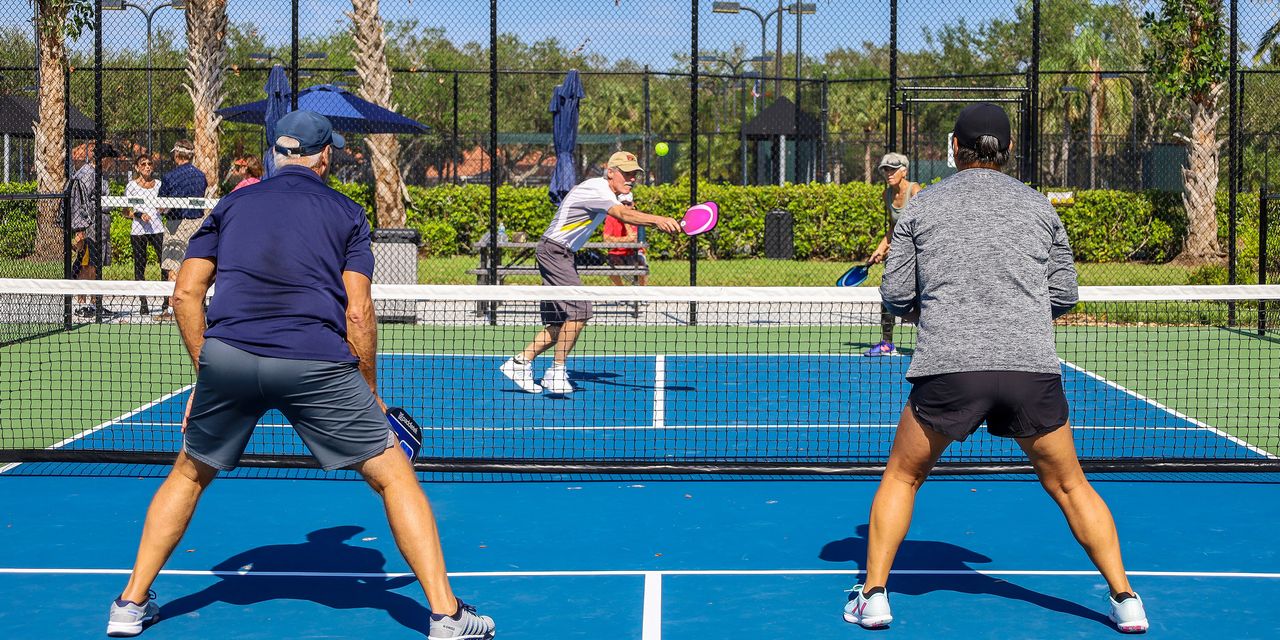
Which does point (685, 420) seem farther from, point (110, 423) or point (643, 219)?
point (110, 423)

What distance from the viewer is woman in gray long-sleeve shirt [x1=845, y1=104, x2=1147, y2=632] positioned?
15.4 ft

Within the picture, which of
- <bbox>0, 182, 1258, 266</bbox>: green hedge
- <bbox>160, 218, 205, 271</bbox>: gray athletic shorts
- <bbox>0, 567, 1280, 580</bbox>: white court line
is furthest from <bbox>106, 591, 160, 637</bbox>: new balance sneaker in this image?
<bbox>0, 182, 1258, 266</bbox>: green hedge

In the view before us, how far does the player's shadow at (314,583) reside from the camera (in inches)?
208

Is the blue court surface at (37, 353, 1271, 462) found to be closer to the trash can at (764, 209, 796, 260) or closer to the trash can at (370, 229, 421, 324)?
the trash can at (370, 229, 421, 324)

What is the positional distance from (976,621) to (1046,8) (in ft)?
145

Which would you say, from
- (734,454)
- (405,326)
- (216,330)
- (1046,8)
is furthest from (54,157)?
(1046,8)

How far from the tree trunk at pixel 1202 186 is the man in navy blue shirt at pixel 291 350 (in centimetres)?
2022

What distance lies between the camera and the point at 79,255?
49.4ft

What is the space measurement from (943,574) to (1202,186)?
62.4 feet

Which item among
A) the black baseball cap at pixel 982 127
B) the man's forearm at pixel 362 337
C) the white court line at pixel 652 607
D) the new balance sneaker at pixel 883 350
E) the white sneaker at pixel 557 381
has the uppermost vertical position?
the black baseball cap at pixel 982 127

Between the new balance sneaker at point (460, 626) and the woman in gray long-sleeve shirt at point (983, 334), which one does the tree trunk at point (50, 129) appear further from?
the woman in gray long-sleeve shirt at point (983, 334)

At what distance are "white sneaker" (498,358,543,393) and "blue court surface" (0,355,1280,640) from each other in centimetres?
129

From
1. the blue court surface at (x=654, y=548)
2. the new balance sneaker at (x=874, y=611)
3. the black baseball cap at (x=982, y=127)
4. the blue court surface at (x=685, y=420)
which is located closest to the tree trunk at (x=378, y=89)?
the blue court surface at (x=685, y=420)

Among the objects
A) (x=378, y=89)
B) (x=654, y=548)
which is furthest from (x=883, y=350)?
(x=378, y=89)
